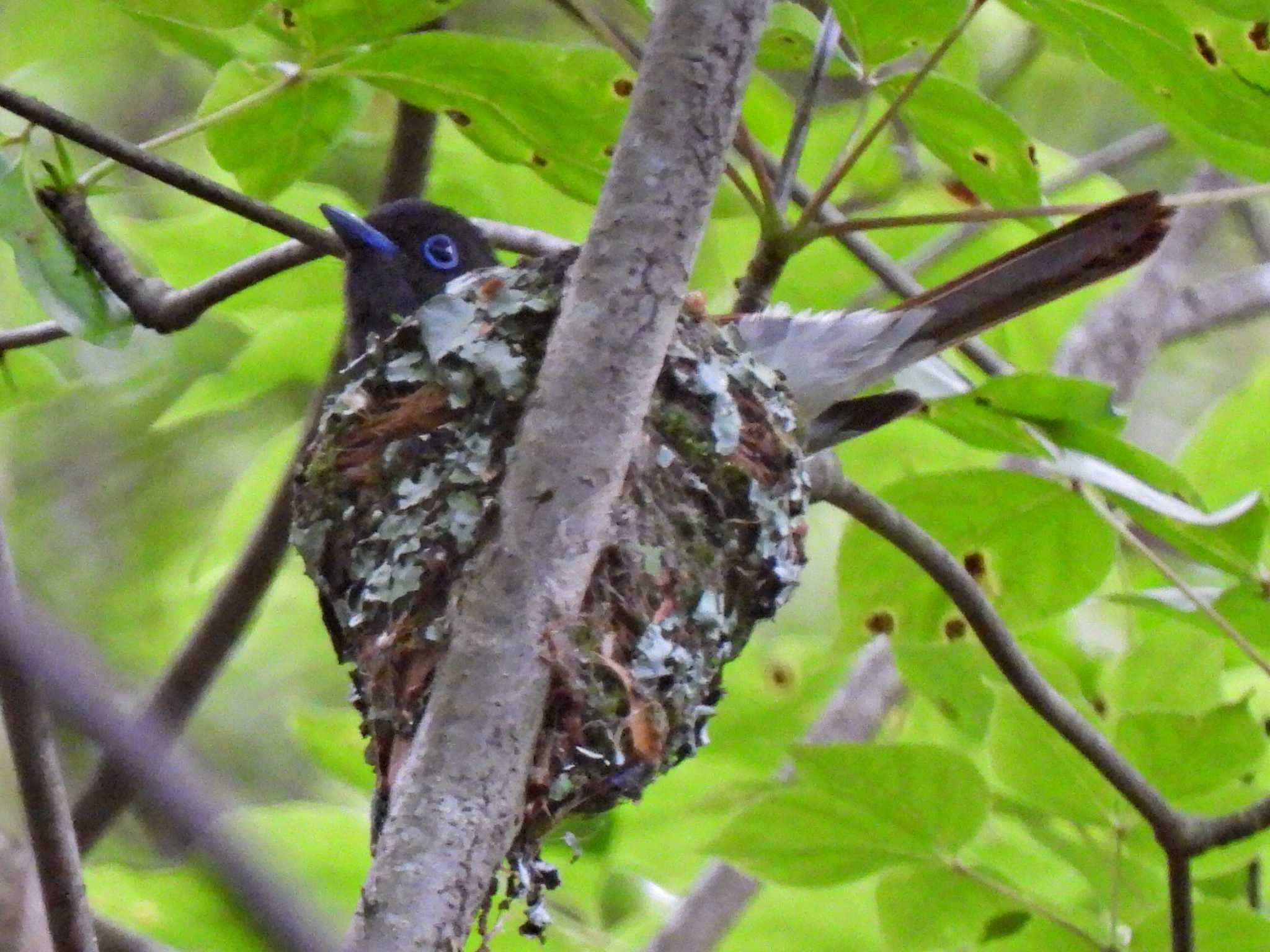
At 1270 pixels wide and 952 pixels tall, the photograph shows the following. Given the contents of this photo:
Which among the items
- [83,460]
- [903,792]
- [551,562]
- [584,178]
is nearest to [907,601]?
[903,792]

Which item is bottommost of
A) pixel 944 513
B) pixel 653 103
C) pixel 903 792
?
pixel 903 792

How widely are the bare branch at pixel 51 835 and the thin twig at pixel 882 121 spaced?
3.90 ft

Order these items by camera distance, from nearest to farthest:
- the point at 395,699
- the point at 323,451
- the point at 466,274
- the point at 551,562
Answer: the point at 551,562 < the point at 395,699 < the point at 323,451 < the point at 466,274

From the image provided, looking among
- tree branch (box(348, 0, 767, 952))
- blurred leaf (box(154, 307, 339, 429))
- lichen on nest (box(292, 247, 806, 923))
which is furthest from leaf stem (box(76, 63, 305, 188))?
tree branch (box(348, 0, 767, 952))

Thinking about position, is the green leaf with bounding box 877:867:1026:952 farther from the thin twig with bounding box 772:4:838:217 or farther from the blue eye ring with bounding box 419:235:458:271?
the blue eye ring with bounding box 419:235:458:271

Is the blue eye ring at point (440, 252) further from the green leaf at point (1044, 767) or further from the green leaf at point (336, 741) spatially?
the green leaf at point (1044, 767)

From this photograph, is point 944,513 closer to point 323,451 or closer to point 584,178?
point 584,178

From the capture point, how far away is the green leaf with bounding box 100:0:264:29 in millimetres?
2248

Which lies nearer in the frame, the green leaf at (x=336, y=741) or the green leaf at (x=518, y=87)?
the green leaf at (x=518, y=87)

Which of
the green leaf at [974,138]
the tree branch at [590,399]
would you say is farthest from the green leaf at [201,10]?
the green leaf at [974,138]

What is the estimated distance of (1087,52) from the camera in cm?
227

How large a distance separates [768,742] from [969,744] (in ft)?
1.24

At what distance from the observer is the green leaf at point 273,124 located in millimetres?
2531

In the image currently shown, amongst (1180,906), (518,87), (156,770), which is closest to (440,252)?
(518,87)
